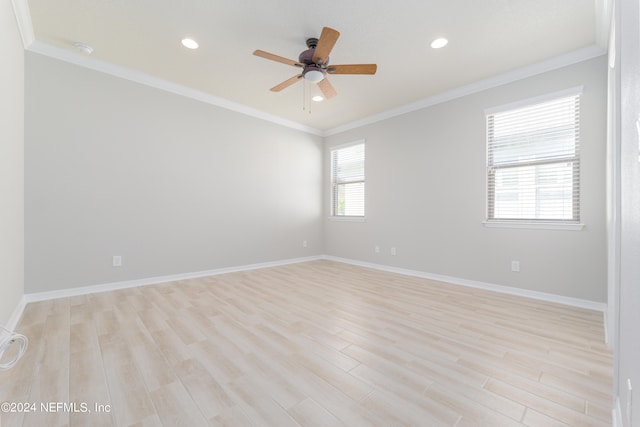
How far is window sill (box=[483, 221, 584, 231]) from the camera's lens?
2.84m

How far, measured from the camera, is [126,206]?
11.1 feet

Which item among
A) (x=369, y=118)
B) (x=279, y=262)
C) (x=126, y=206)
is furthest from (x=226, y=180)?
(x=369, y=118)

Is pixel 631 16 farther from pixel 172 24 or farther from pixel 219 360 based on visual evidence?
pixel 172 24

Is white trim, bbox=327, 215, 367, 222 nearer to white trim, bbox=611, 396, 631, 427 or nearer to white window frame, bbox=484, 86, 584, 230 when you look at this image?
white window frame, bbox=484, 86, 584, 230

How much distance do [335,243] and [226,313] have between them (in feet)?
10.7

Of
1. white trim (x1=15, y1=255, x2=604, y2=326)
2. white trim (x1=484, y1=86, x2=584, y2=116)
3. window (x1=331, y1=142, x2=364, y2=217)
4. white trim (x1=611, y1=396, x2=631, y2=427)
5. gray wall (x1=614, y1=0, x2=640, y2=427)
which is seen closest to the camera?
gray wall (x1=614, y1=0, x2=640, y2=427)

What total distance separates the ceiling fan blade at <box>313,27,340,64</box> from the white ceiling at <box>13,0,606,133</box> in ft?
1.05

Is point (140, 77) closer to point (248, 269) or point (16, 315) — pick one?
point (16, 315)

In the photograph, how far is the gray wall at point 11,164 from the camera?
1.90m

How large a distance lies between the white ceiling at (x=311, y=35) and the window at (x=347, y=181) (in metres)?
1.68

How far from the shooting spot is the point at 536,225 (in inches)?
121

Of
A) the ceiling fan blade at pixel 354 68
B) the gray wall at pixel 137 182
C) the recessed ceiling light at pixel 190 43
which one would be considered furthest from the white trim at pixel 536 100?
the recessed ceiling light at pixel 190 43

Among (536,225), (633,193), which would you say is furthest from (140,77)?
(536,225)

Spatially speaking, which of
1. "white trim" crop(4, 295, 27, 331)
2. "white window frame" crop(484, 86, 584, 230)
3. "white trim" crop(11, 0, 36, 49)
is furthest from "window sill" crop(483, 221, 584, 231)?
"white trim" crop(11, 0, 36, 49)
